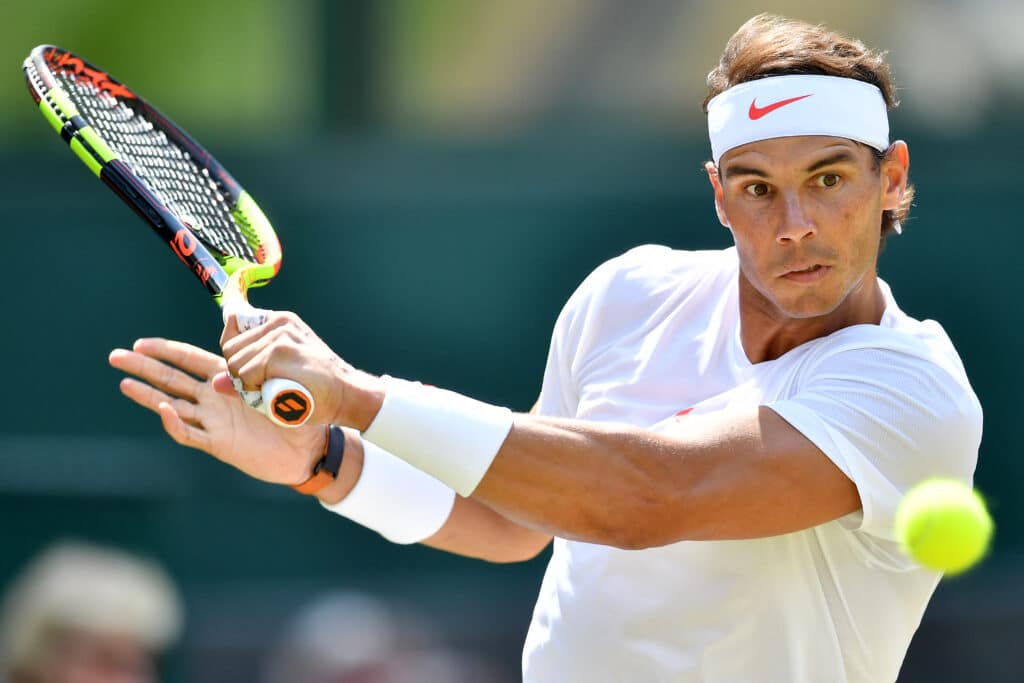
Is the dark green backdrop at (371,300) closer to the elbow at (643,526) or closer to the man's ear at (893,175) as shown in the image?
the man's ear at (893,175)

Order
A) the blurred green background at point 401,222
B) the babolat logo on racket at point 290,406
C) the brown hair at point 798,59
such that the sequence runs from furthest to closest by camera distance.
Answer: the blurred green background at point 401,222, the brown hair at point 798,59, the babolat logo on racket at point 290,406

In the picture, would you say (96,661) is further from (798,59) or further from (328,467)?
(798,59)

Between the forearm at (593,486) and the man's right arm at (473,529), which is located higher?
the man's right arm at (473,529)

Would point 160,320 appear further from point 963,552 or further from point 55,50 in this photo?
point 963,552

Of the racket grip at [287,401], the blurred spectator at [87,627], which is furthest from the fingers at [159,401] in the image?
the blurred spectator at [87,627]

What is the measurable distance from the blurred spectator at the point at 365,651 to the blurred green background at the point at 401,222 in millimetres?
208

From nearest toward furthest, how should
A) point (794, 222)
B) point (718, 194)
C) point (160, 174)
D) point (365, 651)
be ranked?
point (794, 222) < point (718, 194) < point (160, 174) < point (365, 651)

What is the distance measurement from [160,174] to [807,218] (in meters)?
1.43

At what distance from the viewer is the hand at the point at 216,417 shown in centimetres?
313

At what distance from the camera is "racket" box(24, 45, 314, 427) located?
125 inches

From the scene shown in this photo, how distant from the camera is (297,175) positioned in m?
6.78

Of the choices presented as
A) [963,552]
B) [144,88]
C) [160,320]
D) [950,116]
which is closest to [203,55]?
[144,88]

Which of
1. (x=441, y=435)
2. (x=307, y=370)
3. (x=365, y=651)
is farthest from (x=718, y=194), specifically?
(x=365, y=651)

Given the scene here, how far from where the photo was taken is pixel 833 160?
9.34ft
